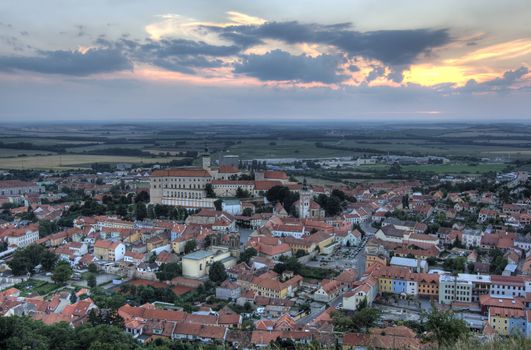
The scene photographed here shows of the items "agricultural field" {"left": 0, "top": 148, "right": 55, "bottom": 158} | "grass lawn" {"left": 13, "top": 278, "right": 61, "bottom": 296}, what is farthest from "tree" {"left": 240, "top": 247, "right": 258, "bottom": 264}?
"agricultural field" {"left": 0, "top": 148, "right": 55, "bottom": 158}

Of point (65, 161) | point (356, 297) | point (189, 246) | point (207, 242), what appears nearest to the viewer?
point (356, 297)

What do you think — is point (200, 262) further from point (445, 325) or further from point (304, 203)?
point (445, 325)

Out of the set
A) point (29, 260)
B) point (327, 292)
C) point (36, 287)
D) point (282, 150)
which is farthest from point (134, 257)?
point (282, 150)

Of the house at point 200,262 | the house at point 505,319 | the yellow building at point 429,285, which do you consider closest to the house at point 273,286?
the house at point 200,262

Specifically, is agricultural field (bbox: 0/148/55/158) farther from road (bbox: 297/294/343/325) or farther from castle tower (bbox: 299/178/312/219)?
road (bbox: 297/294/343/325)

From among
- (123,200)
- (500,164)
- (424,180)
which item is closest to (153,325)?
(123,200)

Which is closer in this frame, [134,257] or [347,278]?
[347,278]
